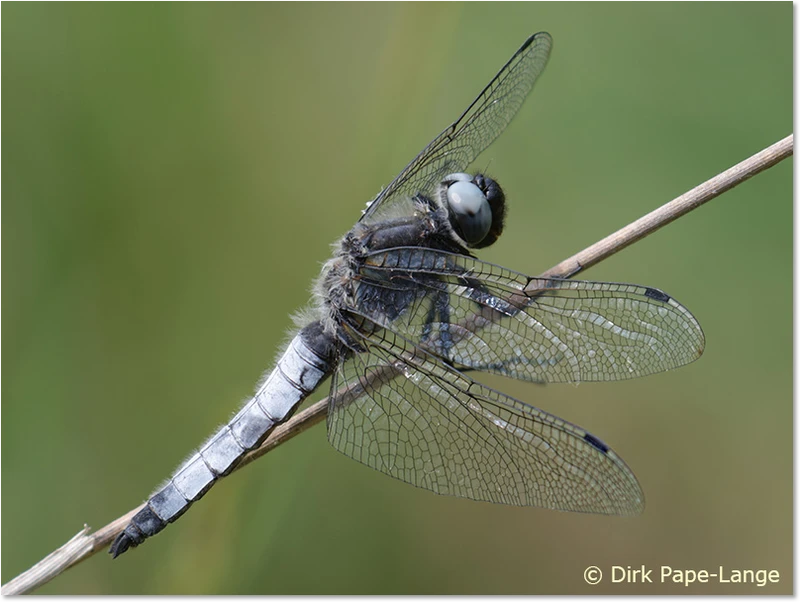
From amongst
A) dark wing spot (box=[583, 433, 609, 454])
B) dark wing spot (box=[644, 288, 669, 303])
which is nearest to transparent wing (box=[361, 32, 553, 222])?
dark wing spot (box=[644, 288, 669, 303])

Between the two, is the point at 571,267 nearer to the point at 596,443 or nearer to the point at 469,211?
the point at 469,211

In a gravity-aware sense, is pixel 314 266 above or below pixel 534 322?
above

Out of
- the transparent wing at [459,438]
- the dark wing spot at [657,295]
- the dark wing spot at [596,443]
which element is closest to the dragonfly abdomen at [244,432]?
the transparent wing at [459,438]

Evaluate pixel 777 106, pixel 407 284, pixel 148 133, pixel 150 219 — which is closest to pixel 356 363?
pixel 407 284

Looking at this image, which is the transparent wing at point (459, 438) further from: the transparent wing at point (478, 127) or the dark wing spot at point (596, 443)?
the transparent wing at point (478, 127)

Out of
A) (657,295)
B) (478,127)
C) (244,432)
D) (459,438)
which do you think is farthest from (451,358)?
(478,127)
